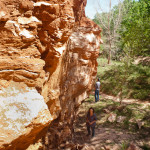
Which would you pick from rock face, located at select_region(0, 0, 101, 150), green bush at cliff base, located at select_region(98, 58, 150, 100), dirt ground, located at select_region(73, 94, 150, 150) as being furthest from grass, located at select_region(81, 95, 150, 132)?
rock face, located at select_region(0, 0, 101, 150)

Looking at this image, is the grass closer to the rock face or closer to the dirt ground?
the dirt ground

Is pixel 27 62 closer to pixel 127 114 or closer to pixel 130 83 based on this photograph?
pixel 127 114

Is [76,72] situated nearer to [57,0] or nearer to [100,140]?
[100,140]

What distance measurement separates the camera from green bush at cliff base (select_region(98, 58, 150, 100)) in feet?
33.3

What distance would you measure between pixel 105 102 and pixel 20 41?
8555mm

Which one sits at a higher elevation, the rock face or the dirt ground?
the rock face

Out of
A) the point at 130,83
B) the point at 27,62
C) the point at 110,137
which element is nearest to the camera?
the point at 27,62

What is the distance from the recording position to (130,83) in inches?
483

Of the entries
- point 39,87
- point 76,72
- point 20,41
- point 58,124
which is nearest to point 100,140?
point 58,124

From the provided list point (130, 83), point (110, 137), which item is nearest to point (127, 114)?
point (110, 137)

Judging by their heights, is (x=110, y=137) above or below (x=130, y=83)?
below

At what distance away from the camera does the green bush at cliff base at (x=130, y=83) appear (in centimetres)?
1015

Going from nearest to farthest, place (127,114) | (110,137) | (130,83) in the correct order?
1. (110,137)
2. (127,114)
3. (130,83)

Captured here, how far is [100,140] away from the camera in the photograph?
6.15 m
